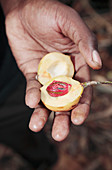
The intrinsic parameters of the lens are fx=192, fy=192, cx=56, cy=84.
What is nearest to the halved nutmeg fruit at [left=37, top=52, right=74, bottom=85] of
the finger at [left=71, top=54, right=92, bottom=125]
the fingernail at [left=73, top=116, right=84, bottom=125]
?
the finger at [left=71, top=54, right=92, bottom=125]

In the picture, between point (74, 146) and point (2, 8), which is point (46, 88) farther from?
point (74, 146)

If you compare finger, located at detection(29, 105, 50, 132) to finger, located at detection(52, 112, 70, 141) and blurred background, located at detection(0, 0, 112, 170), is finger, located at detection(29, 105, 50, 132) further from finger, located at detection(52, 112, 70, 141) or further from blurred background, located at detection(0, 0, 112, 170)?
blurred background, located at detection(0, 0, 112, 170)

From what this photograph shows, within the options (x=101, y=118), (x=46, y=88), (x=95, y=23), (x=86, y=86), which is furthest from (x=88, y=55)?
(x=95, y=23)

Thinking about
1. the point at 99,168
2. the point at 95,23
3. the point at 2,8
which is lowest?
the point at 99,168

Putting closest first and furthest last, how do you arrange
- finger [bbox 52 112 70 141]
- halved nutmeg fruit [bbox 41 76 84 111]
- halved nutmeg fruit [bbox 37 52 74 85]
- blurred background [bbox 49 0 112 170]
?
finger [bbox 52 112 70 141] < halved nutmeg fruit [bbox 41 76 84 111] < halved nutmeg fruit [bbox 37 52 74 85] < blurred background [bbox 49 0 112 170]

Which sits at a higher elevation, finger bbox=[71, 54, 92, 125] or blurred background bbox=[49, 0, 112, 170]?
finger bbox=[71, 54, 92, 125]

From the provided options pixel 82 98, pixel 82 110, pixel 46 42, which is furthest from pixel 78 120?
pixel 46 42

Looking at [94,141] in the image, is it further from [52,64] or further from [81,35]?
[81,35]
